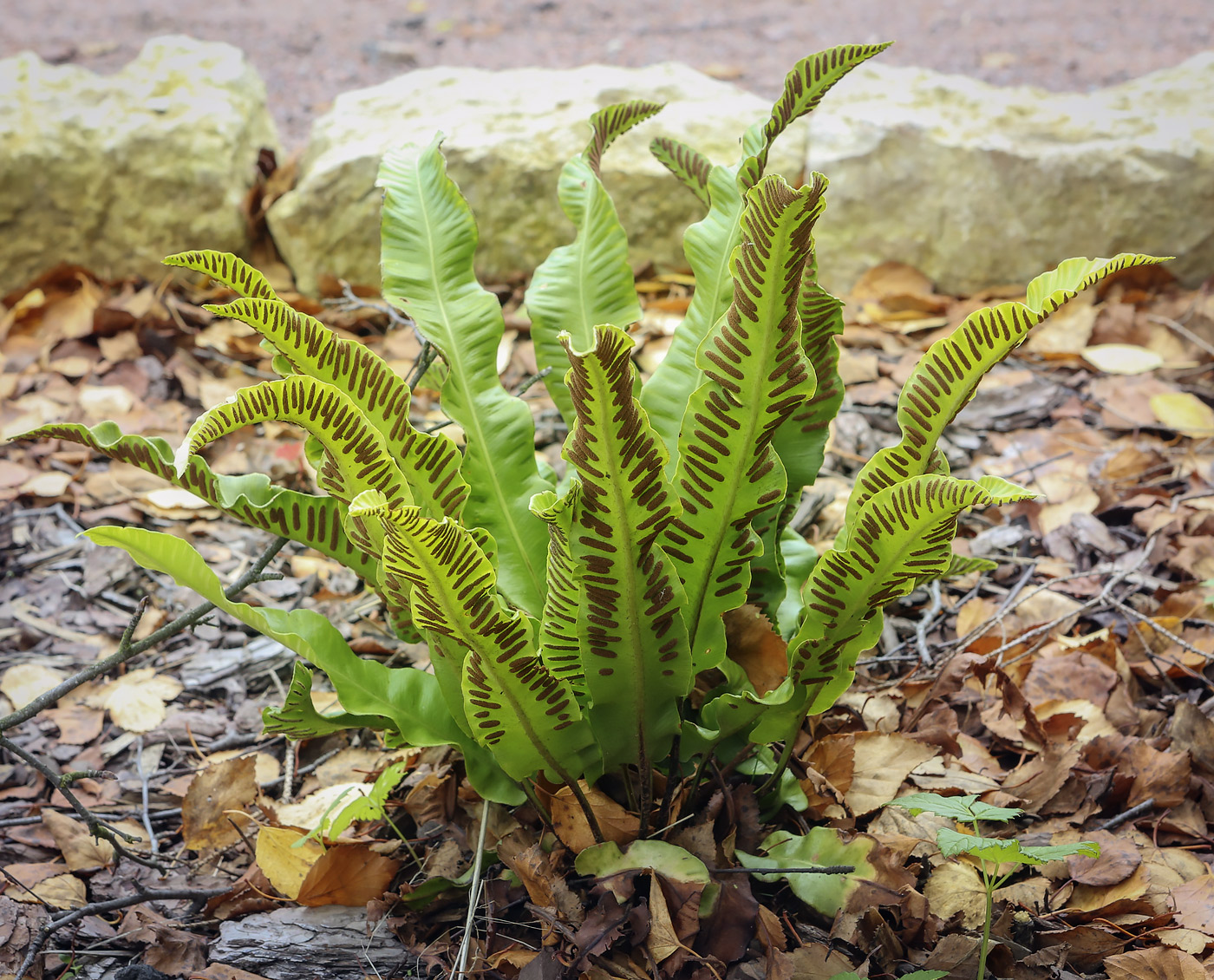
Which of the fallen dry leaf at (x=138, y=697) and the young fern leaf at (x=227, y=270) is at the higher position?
the young fern leaf at (x=227, y=270)

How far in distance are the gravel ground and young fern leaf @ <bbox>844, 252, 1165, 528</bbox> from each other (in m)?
3.15

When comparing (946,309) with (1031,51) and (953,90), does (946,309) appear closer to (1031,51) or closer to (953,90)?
(953,90)

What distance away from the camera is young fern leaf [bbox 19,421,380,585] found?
40.2 inches

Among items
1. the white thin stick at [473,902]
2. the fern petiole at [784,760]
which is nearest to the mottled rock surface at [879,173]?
the fern petiole at [784,760]

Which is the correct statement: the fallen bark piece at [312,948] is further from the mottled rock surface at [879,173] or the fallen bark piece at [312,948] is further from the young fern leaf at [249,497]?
the mottled rock surface at [879,173]

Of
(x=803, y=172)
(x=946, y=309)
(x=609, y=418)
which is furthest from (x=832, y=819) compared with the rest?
(x=803, y=172)

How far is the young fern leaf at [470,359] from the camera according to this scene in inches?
48.7

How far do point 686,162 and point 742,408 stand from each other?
0.51m

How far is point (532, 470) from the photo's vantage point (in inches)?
49.4

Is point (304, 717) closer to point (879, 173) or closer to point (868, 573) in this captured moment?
point (868, 573)

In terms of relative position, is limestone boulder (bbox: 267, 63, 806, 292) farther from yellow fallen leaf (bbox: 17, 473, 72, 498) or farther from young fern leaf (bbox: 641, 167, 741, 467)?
young fern leaf (bbox: 641, 167, 741, 467)

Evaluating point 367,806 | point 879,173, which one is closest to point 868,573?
point 367,806

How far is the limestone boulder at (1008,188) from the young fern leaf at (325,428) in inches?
79.2

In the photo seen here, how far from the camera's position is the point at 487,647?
97 cm
